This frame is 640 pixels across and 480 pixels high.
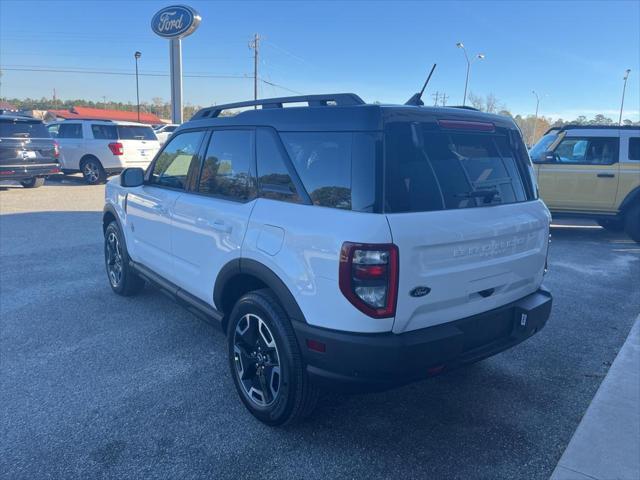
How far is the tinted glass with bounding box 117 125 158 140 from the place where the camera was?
47.4 ft

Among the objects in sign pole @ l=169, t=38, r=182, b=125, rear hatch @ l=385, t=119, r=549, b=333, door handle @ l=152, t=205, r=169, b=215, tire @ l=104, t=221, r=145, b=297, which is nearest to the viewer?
rear hatch @ l=385, t=119, r=549, b=333

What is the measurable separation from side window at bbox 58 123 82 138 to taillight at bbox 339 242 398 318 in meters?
14.9

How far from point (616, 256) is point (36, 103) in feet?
391

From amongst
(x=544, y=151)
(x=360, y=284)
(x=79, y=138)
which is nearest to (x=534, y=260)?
(x=360, y=284)

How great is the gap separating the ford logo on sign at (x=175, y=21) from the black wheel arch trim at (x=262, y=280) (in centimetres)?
2492

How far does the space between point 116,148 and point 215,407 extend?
42.7 ft

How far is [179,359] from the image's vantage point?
3775 millimetres

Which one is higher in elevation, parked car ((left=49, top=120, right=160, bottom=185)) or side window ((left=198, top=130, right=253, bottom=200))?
parked car ((left=49, top=120, right=160, bottom=185))

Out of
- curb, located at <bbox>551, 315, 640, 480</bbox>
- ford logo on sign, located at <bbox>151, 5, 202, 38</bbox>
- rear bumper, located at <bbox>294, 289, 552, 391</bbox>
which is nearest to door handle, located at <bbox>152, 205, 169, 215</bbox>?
rear bumper, located at <bbox>294, 289, 552, 391</bbox>

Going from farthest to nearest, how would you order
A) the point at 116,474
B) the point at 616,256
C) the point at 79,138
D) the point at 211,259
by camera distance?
the point at 79,138 → the point at 616,256 → the point at 211,259 → the point at 116,474

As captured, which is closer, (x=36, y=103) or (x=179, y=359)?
(x=179, y=359)

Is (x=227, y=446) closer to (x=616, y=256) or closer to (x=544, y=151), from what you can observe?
(x=616, y=256)

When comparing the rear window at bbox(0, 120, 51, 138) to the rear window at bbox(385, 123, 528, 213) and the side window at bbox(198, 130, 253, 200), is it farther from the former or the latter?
the rear window at bbox(385, 123, 528, 213)

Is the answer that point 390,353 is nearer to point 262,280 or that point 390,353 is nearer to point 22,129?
point 262,280
